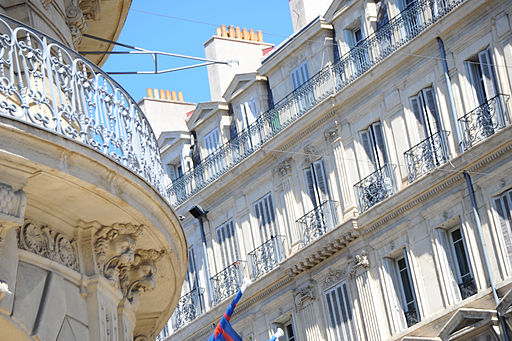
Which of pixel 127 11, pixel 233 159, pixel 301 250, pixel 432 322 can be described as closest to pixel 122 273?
pixel 127 11

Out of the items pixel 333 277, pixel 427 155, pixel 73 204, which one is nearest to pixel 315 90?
pixel 427 155

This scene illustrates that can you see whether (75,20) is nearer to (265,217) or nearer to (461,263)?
(461,263)

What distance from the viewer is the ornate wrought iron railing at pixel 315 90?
1121 inches

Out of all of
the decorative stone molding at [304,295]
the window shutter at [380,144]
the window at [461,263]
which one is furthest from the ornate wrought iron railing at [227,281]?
the window at [461,263]

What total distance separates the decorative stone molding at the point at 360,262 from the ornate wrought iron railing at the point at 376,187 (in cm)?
115

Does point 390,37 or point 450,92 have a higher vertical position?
point 390,37

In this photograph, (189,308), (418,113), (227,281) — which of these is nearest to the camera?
(418,113)

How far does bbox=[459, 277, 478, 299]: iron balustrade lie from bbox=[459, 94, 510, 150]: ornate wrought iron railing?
9.37 feet

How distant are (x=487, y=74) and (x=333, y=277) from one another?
6260mm

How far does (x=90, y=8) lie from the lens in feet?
46.5

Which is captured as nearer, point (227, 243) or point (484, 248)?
point (484, 248)

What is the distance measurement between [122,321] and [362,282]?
1768 centimetres

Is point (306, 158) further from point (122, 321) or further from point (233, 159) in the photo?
point (122, 321)

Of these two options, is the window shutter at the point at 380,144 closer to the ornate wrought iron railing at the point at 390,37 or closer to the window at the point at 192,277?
the ornate wrought iron railing at the point at 390,37
